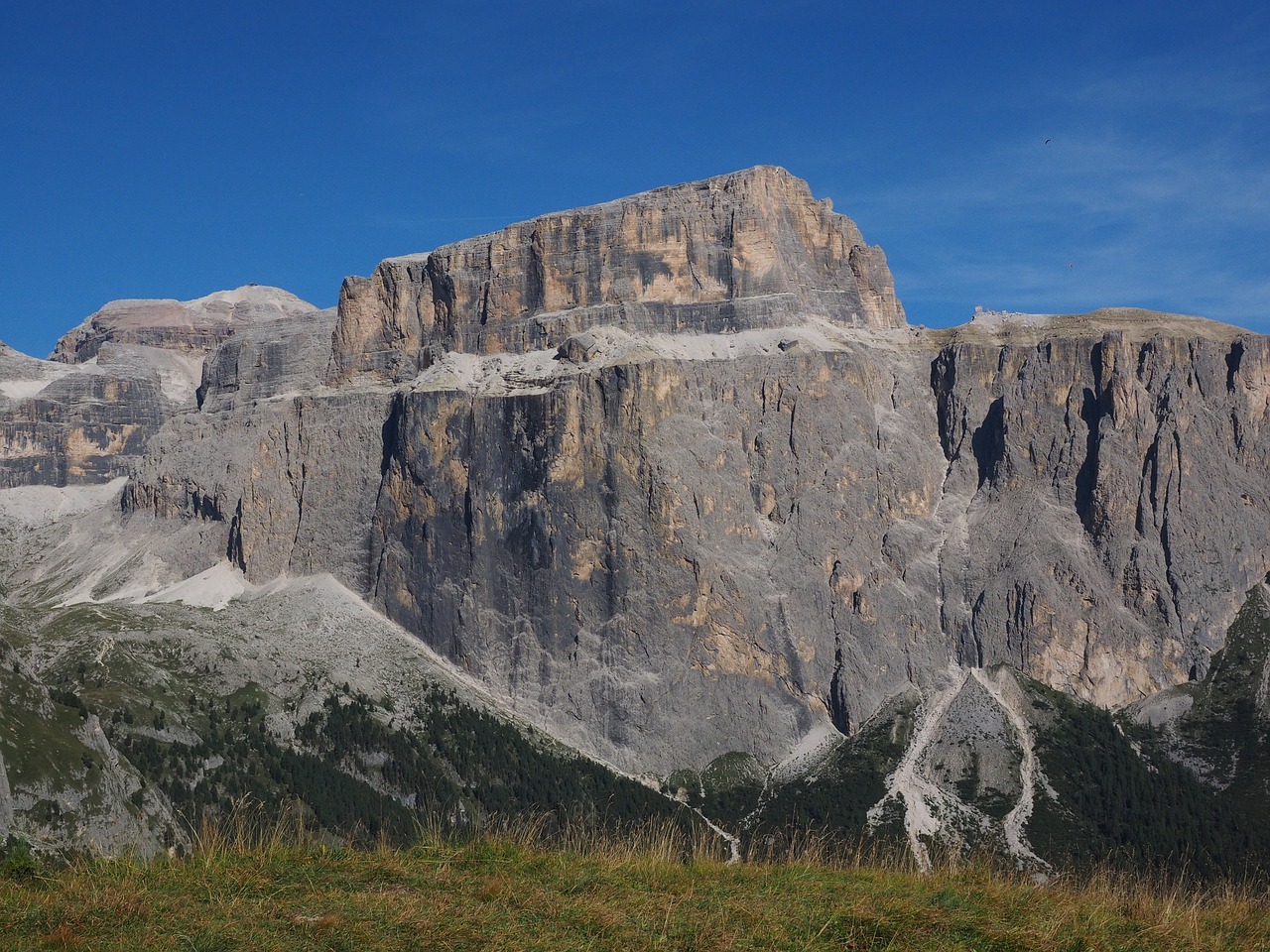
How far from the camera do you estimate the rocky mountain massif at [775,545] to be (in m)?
164

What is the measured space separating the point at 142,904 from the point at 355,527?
177897 mm

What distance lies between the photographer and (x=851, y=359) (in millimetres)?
189125

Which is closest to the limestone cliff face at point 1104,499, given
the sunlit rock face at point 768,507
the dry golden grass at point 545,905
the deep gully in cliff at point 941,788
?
the sunlit rock face at point 768,507

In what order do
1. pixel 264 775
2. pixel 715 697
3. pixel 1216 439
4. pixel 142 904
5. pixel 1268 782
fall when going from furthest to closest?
pixel 1216 439, pixel 715 697, pixel 1268 782, pixel 264 775, pixel 142 904

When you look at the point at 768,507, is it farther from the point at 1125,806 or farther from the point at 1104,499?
the point at 1125,806

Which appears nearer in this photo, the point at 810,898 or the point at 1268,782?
the point at 810,898

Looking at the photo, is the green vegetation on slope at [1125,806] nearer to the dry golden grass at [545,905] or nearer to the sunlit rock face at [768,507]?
the sunlit rock face at [768,507]

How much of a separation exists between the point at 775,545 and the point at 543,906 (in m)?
161

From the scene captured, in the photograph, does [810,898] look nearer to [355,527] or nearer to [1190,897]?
[1190,897]

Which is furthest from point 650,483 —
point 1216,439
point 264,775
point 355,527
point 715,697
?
point 1216,439

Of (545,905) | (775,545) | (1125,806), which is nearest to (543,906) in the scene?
(545,905)

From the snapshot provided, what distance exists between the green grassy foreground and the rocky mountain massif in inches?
5183

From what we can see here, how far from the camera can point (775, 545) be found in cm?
18050

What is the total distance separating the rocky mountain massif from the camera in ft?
536
